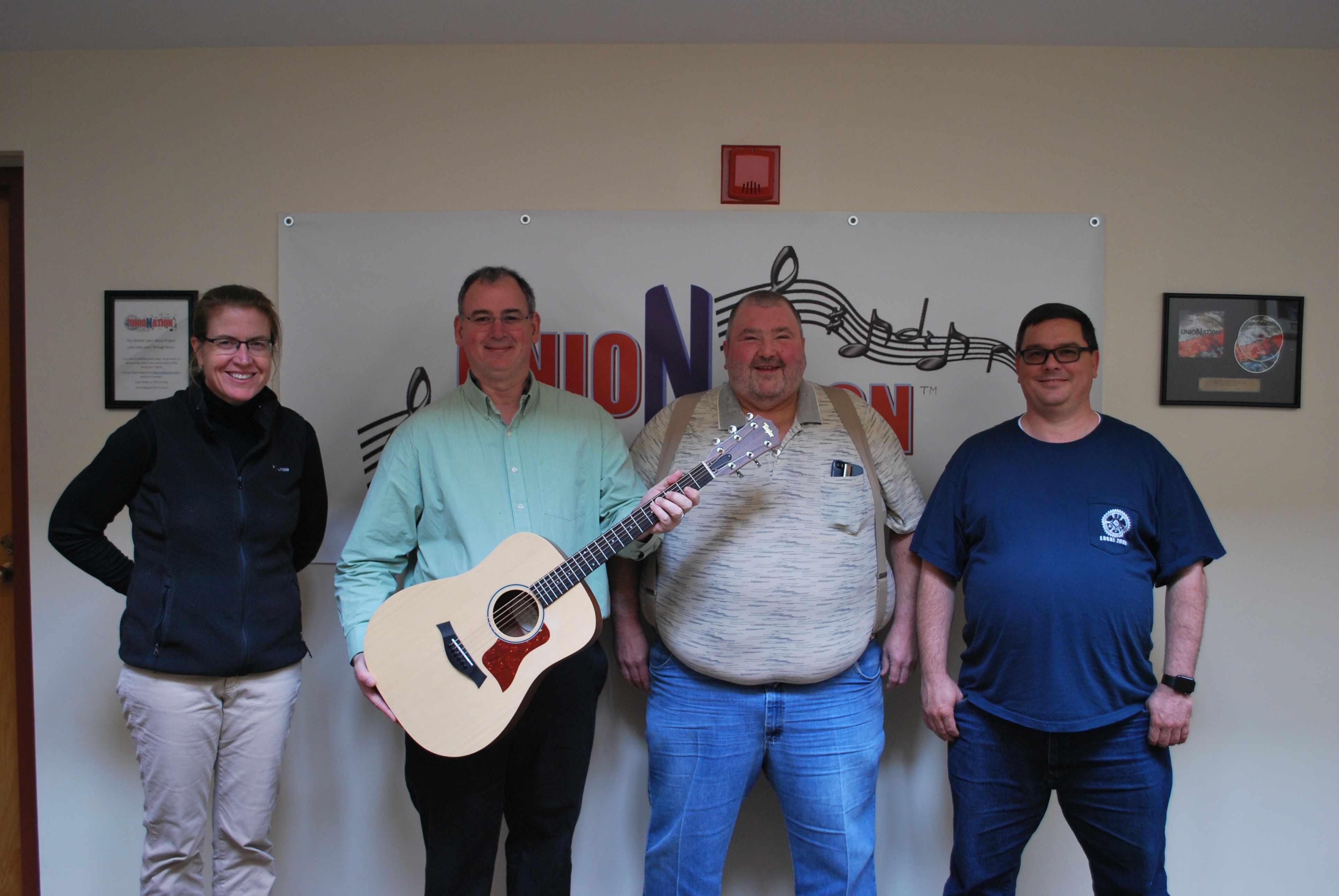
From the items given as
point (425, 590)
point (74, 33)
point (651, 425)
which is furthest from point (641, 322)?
point (74, 33)

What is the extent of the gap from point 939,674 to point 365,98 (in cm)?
216

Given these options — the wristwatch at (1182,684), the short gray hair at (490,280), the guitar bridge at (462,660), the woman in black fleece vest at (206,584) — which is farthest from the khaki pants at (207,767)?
the wristwatch at (1182,684)

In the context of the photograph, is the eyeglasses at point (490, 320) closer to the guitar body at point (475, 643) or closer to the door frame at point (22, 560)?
the guitar body at point (475, 643)

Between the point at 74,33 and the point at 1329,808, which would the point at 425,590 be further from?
the point at 1329,808

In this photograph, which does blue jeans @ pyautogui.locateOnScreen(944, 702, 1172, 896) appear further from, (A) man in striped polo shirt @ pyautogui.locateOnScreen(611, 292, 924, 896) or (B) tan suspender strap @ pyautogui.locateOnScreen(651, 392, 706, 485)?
(B) tan suspender strap @ pyautogui.locateOnScreen(651, 392, 706, 485)

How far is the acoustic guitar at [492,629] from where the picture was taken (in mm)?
1397

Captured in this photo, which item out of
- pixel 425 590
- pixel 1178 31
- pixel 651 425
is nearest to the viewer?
pixel 425 590

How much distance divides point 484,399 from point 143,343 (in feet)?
3.94

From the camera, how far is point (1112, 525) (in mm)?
1450

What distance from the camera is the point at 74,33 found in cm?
194

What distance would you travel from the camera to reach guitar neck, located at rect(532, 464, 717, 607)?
1.43m

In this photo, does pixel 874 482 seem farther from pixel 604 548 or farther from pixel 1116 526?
pixel 604 548

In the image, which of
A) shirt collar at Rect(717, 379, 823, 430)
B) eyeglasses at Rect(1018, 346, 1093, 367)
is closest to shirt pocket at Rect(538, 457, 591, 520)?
shirt collar at Rect(717, 379, 823, 430)

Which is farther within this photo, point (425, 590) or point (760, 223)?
point (760, 223)
